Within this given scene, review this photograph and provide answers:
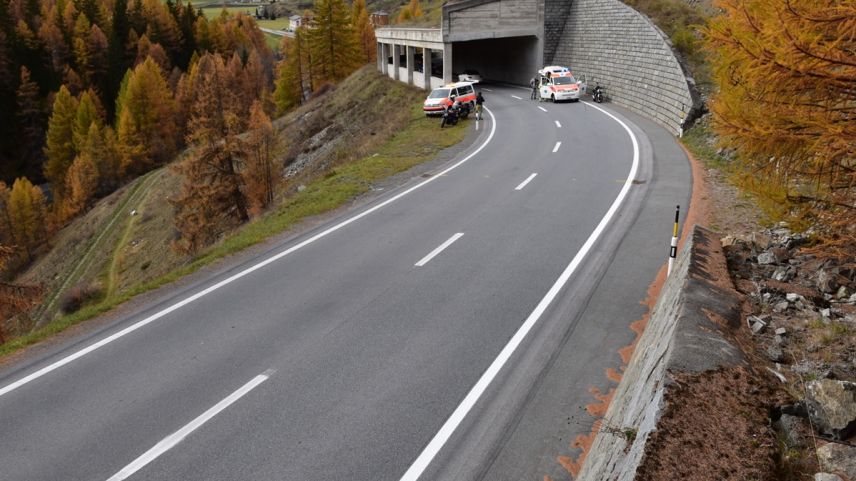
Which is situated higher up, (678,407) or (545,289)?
(678,407)

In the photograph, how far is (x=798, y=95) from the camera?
7738 mm

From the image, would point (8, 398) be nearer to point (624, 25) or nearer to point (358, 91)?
point (624, 25)

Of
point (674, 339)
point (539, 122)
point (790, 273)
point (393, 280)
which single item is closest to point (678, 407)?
point (674, 339)

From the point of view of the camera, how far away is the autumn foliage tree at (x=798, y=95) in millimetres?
6523

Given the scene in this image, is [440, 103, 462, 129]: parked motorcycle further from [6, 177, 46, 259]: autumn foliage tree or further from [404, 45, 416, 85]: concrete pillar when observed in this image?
[6, 177, 46, 259]: autumn foliage tree

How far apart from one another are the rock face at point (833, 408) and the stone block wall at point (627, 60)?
20273mm

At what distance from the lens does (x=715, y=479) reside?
13.6 feet

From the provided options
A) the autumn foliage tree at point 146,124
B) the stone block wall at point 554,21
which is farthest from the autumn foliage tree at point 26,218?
the stone block wall at point 554,21

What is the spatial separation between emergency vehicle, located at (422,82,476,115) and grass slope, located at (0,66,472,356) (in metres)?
0.92

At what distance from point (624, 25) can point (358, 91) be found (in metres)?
27.5

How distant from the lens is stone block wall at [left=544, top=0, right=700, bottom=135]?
26.1 m

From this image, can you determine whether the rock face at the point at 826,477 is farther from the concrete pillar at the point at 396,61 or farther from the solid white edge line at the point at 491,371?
the concrete pillar at the point at 396,61

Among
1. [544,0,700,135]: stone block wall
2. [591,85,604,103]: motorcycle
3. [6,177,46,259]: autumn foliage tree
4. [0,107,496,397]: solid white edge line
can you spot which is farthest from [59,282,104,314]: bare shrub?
[6,177,46,259]: autumn foliage tree

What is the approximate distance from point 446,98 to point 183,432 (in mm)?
27951
